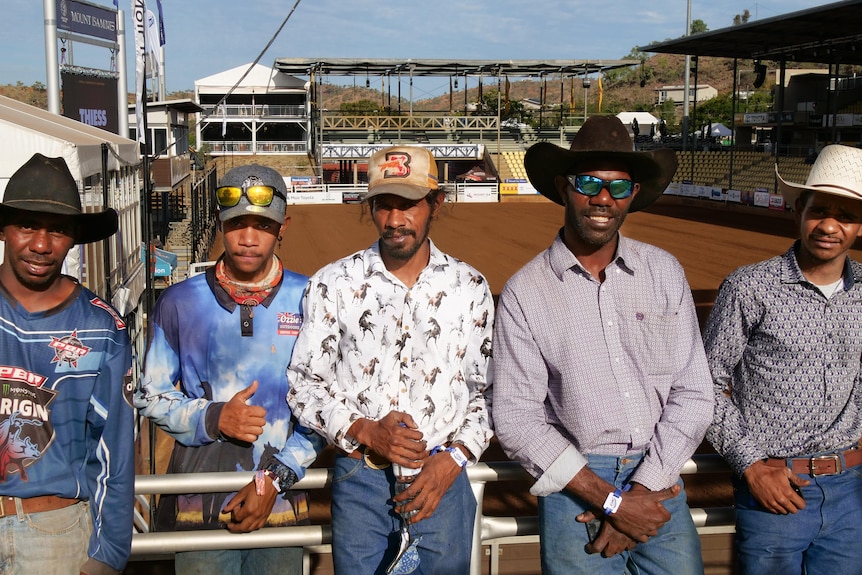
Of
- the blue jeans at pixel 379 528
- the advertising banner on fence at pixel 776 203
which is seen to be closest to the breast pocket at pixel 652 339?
the blue jeans at pixel 379 528

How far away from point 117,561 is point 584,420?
1613mm

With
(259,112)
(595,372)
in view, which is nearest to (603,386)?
(595,372)

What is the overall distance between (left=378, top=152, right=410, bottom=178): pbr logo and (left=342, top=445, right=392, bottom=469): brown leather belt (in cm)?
98

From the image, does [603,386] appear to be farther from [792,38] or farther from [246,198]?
[792,38]

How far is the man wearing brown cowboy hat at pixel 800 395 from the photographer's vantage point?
2908 mm

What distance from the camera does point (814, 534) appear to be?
2.92 m

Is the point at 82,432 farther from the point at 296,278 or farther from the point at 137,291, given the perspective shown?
the point at 137,291

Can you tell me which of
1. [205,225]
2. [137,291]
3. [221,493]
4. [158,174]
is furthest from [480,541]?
[205,225]

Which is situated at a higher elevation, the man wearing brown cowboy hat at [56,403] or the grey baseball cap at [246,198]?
the grey baseball cap at [246,198]

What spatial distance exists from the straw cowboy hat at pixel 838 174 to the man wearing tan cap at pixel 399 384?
53.9 inches

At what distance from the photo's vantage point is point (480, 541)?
2.91m

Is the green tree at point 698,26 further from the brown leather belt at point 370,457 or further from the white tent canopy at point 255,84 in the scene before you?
the brown leather belt at point 370,457

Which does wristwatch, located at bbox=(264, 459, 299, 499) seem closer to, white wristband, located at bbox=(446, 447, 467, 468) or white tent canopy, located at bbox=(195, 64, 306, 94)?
white wristband, located at bbox=(446, 447, 467, 468)

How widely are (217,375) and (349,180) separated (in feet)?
178
